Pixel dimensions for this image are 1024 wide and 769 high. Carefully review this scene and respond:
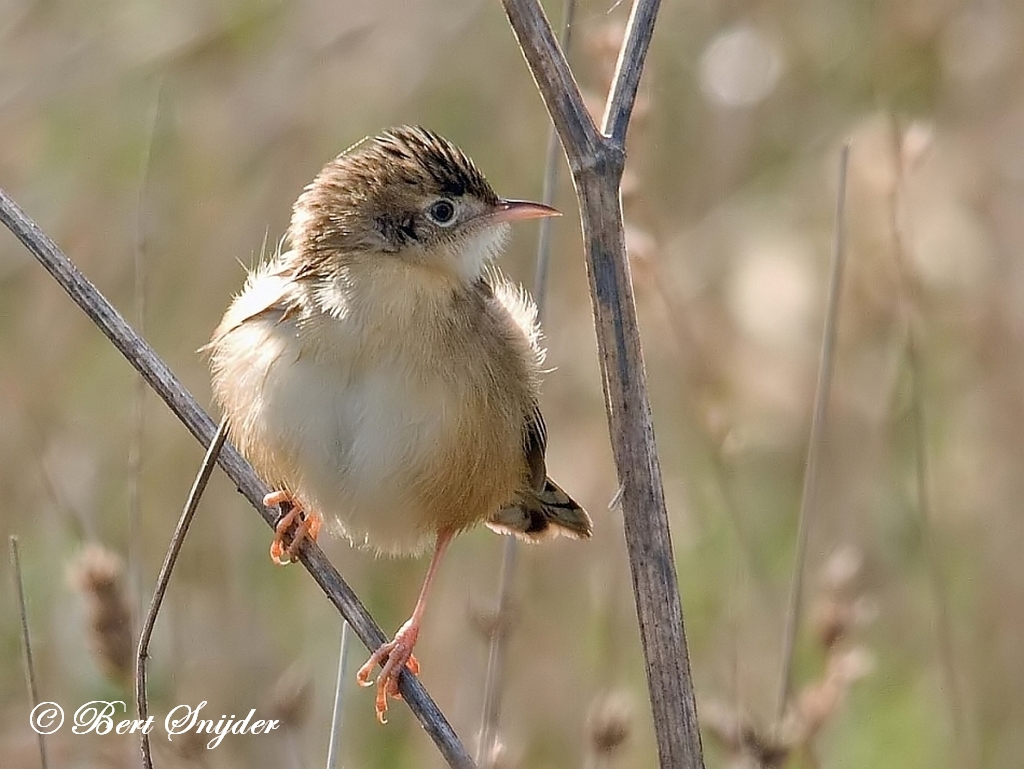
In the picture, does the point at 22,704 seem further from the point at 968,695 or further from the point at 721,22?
the point at 721,22

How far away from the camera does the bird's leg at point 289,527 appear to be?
10.5ft

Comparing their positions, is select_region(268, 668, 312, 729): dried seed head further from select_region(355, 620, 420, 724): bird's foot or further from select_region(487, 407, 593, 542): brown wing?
select_region(487, 407, 593, 542): brown wing

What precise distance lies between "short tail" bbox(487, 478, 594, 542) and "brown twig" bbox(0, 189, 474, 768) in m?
0.87

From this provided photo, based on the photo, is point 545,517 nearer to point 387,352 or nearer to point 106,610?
point 387,352

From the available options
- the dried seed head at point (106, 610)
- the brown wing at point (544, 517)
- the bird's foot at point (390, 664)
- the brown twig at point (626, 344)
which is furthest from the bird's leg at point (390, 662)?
the brown twig at point (626, 344)

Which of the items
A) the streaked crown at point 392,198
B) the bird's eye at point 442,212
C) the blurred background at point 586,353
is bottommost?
the blurred background at point 586,353

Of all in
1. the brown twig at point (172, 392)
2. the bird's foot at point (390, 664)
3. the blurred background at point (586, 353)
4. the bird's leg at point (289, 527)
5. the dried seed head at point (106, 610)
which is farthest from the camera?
the blurred background at point (586, 353)

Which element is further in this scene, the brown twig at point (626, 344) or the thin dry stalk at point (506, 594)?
the thin dry stalk at point (506, 594)

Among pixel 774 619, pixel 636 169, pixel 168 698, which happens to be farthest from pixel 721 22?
pixel 168 698

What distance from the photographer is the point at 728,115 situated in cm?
480

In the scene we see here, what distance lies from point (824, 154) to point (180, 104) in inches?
84.2

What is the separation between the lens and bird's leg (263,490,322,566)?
3.19 metres

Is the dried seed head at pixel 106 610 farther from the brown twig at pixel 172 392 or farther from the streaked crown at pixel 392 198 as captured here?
the streaked crown at pixel 392 198

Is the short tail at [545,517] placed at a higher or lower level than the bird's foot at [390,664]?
lower
